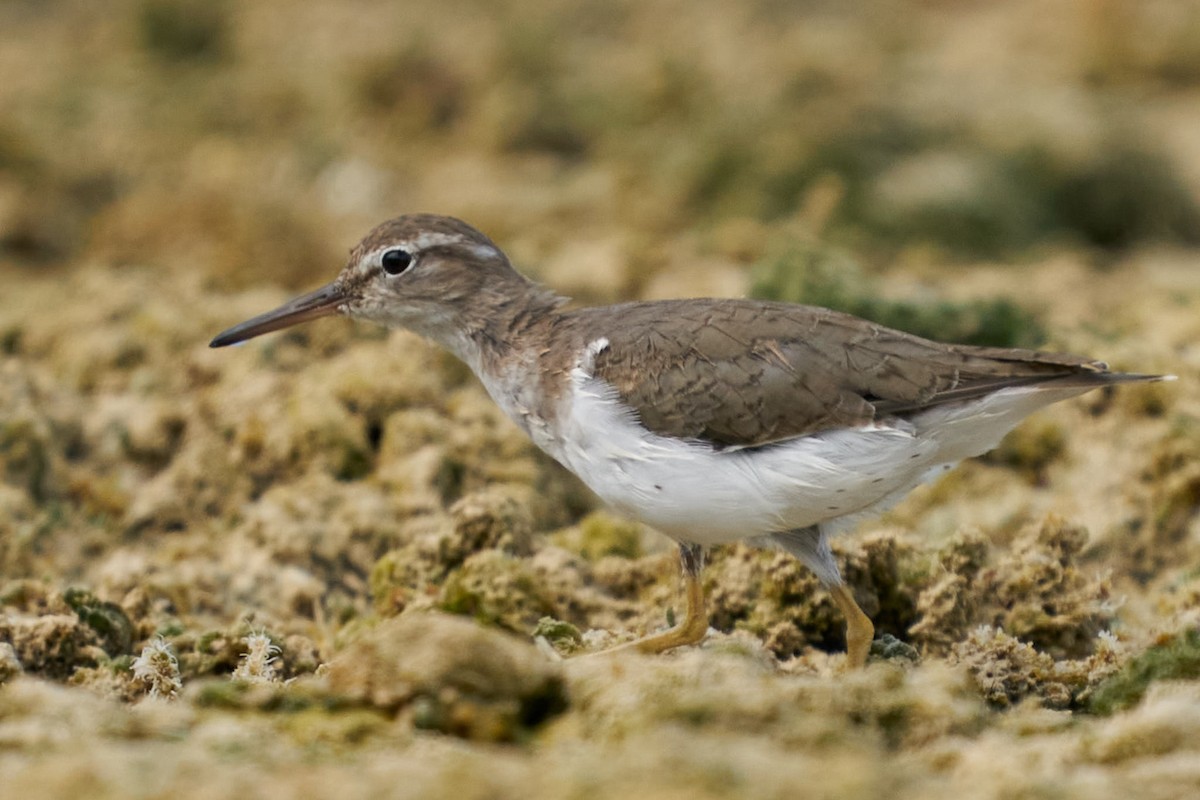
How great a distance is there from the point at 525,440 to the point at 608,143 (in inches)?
256

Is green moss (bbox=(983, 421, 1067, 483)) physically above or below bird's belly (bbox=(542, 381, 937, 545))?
above

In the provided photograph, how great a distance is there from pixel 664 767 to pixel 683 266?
8014 millimetres

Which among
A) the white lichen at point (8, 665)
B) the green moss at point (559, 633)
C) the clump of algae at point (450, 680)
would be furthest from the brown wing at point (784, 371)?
the white lichen at point (8, 665)

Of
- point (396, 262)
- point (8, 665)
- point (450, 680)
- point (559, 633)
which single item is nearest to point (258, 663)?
point (8, 665)

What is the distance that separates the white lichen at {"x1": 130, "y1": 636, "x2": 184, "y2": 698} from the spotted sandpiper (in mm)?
1789

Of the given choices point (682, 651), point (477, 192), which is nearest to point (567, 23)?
point (477, 192)

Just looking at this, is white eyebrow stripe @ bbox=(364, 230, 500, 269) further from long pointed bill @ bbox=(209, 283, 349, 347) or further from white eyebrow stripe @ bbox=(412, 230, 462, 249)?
long pointed bill @ bbox=(209, 283, 349, 347)

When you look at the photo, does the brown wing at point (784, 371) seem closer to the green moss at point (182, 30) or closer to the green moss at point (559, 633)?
the green moss at point (559, 633)

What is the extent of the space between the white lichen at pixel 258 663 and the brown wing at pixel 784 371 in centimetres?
175

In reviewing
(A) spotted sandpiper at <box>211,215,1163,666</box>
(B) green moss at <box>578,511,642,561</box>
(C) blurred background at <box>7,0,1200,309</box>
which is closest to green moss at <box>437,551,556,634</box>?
(A) spotted sandpiper at <box>211,215,1163,666</box>

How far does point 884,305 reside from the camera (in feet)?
30.7

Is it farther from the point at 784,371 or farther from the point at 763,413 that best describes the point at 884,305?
the point at 763,413

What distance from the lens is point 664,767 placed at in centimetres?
387

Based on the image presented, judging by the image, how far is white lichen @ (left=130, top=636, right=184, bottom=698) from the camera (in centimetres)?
589
